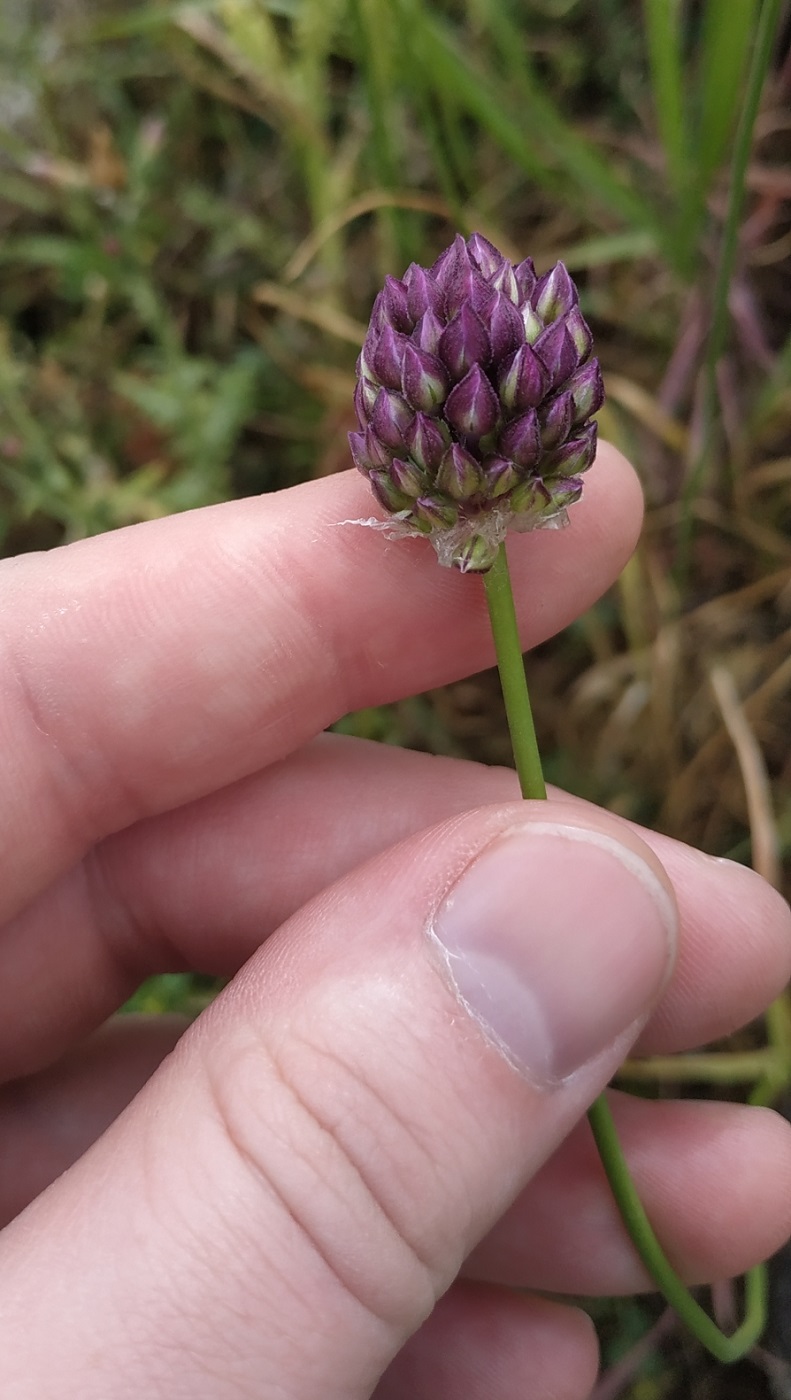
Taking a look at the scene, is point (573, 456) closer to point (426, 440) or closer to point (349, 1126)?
point (426, 440)

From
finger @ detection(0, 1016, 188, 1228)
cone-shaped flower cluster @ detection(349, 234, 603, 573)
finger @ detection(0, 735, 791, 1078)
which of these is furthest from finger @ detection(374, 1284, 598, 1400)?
cone-shaped flower cluster @ detection(349, 234, 603, 573)

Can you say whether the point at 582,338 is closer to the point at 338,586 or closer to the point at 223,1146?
the point at 338,586

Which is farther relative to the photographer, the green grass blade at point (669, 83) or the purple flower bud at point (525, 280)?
the green grass blade at point (669, 83)

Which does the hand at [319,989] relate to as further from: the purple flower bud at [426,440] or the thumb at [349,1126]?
the purple flower bud at [426,440]

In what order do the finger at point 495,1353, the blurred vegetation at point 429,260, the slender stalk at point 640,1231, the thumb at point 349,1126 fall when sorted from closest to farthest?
the thumb at point 349,1126 → the slender stalk at point 640,1231 → the finger at point 495,1353 → the blurred vegetation at point 429,260

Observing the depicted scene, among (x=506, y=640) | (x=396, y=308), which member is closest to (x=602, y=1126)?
(x=506, y=640)

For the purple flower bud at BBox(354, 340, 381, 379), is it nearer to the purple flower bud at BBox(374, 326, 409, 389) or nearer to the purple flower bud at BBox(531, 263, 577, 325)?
the purple flower bud at BBox(374, 326, 409, 389)

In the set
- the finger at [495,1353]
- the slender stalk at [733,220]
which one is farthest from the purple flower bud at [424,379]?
the finger at [495,1353]

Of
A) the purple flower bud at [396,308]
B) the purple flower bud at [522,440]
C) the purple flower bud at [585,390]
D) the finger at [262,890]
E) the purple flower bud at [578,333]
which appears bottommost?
the finger at [262,890]
